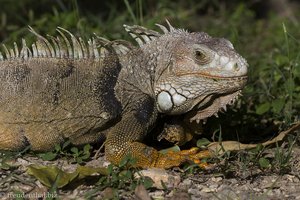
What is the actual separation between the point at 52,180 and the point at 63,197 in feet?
0.49

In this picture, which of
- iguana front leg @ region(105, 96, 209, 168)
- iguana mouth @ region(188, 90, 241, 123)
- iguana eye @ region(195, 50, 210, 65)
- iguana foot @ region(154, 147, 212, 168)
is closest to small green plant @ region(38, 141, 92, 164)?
iguana front leg @ region(105, 96, 209, 168)

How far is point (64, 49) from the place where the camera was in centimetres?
517

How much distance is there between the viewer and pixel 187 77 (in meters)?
Answer: 5.04

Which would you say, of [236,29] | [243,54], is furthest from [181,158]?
[236,29]

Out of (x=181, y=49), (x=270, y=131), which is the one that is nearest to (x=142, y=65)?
(x=181, y=49)

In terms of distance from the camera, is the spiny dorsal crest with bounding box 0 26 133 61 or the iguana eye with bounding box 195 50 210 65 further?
the spiny dorsal crest with bounding box 0 26 133 61

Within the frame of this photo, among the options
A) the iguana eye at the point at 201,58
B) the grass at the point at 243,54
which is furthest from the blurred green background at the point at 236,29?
the iguana eye at the point at 201,58

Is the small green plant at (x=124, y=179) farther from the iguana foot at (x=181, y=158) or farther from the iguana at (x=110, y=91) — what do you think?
the iguana foot at (x=181, y=158)

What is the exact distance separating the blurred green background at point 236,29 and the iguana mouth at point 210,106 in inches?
11.7

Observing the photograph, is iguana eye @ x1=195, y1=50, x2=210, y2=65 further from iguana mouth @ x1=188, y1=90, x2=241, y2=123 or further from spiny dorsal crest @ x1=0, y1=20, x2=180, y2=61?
spiny dorsal crest @ x1=0, y1=20, x2=180, y2=61

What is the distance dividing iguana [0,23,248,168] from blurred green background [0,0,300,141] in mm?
660

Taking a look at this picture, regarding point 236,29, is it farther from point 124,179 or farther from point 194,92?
point 124,179

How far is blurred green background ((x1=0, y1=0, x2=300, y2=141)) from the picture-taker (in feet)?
19.9

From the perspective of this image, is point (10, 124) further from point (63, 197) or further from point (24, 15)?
point (24, 15)
